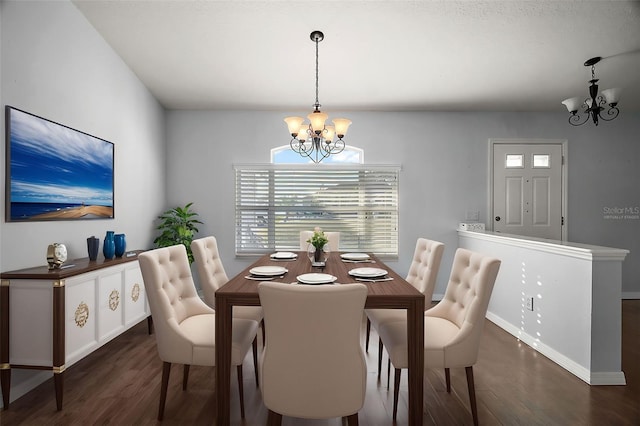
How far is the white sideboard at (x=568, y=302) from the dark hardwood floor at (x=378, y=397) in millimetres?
129

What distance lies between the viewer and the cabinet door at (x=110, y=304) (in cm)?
251

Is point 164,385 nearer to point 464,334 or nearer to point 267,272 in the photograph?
point 267,272

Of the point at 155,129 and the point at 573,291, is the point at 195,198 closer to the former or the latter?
the point at 155,129

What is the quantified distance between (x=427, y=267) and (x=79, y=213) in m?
2.85

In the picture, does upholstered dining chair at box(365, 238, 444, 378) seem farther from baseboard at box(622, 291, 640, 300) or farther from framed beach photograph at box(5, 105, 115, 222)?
baseboard at box(622, 291, 640, 300)

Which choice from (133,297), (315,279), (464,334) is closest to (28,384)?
(133,297)

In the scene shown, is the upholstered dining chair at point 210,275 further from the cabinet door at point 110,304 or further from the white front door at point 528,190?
the white front door at point 528,190

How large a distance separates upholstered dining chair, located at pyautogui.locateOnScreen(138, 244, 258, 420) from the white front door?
3868mm

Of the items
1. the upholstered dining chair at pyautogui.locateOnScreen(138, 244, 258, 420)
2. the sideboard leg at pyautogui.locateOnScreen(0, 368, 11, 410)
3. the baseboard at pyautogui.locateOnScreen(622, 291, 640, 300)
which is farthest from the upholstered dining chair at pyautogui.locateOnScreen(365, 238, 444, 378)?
the baseboard at pyautogui.locateOnScreen(622, 291, 640, 300)

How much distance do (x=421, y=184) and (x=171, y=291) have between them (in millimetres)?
3507

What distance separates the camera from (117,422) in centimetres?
190

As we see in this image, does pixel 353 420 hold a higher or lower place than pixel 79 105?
lower

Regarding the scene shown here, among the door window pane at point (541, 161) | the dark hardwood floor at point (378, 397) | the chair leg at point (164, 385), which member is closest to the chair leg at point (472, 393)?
the dark hardwood floor at point (378, 397)

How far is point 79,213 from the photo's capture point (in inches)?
112
